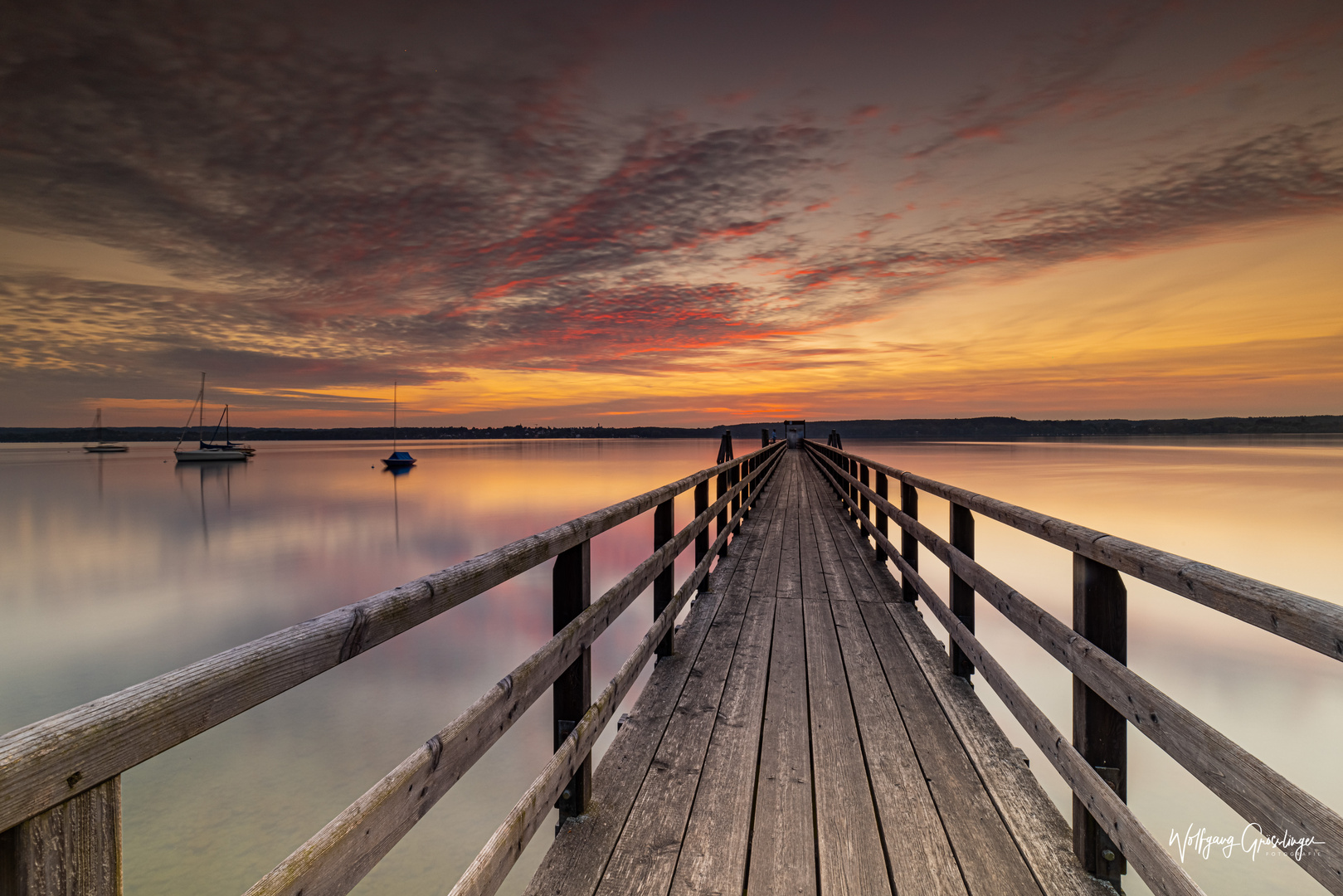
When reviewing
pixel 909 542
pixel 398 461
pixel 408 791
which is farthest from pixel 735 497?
pixel 398 461

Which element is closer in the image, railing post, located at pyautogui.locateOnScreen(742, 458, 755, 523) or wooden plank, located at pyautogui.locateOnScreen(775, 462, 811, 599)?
wooden plank, located at pyautogui.locateOnScreen(775, 462, 811, 599)

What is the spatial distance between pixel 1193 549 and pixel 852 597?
18.8 metres

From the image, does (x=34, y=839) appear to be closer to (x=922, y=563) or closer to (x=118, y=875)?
(x=118, y=875)

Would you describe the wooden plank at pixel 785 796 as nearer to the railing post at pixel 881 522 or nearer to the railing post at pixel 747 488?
the railing post at pixel 881 522

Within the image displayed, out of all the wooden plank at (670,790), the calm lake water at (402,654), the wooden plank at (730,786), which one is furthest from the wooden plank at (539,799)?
the calm lake water at (402,654)

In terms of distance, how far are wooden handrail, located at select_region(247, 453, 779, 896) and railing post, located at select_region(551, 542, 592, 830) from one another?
2.8 inches

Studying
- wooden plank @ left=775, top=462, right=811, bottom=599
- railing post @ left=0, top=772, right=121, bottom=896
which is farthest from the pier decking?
railing post @ left=0, top=772, right=121, bottom=896

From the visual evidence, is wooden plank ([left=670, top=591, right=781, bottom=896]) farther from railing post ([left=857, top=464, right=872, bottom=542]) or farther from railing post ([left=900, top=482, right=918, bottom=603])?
railing post ([left=857, top=464, right=872, bottom=542])

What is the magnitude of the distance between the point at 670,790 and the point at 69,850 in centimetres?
231

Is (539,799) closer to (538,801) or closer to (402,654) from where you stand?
(538,801)

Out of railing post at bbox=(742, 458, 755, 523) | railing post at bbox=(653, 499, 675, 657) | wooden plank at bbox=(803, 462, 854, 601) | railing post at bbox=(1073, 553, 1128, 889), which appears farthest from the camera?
railing post at bbox=(742, 458, 755, 523)

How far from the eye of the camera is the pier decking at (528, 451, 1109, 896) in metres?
2.19

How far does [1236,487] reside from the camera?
121ft

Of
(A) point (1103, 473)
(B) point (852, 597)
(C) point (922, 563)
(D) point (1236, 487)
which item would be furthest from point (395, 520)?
(A) point (1103, 473)
